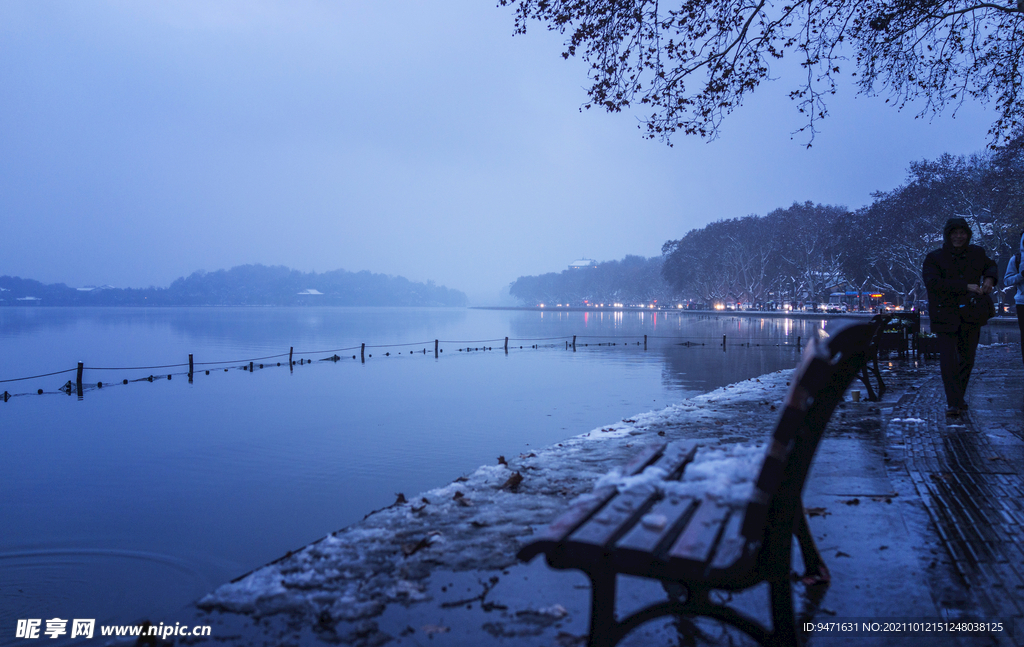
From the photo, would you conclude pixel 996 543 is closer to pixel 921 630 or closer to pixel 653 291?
pixel 921 630

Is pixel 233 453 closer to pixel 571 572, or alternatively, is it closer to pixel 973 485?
pixel 571 572

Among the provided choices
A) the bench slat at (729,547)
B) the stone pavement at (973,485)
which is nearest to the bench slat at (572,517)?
the bench slat at (729,547)

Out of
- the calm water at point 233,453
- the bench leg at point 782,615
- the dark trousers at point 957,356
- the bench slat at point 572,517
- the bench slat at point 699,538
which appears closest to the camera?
the bench slat at point 699,538

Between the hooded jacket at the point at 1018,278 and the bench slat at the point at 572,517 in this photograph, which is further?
the hooded jacket at the point at 1018,278

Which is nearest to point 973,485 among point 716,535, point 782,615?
point 782,615

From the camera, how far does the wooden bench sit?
1.88 m

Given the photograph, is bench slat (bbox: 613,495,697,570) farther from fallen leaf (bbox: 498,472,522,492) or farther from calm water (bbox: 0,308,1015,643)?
fallen leaf (bbox: 498,472,522,492)

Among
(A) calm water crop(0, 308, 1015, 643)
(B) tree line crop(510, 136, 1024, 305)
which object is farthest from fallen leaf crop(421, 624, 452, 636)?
(B) tree line crop(510, 136, 1024, 305)

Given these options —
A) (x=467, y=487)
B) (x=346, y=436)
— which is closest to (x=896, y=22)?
(x=467, y=487)

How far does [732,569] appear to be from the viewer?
187cm

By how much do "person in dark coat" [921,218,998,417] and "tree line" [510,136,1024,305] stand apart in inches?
690

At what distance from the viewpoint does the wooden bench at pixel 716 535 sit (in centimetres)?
188

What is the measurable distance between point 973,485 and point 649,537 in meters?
4.04

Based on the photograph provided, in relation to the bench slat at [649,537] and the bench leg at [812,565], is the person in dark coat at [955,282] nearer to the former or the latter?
the bench leg at [812,565]
